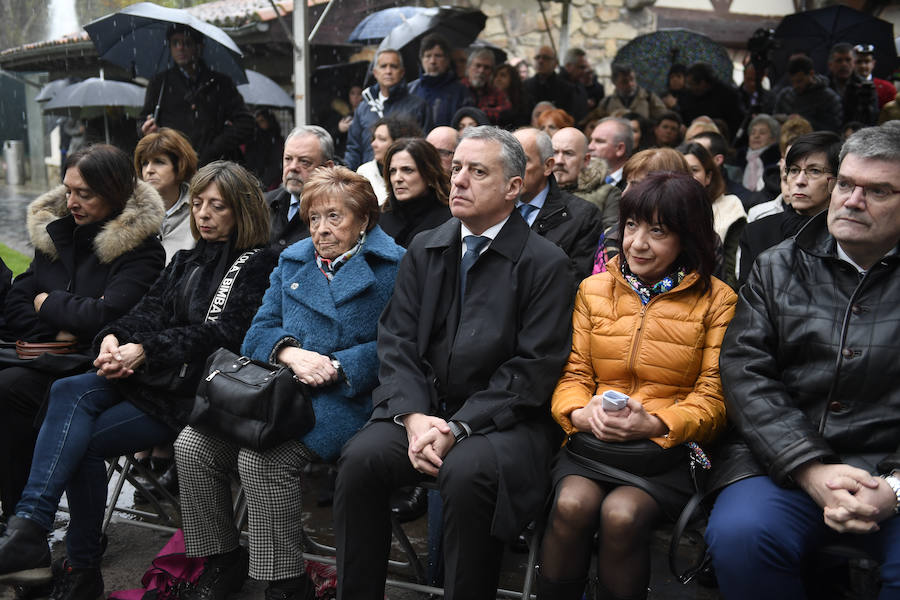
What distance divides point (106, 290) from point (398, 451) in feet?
6.06

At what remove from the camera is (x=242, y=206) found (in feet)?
12.9

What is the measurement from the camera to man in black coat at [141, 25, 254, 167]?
6.56m

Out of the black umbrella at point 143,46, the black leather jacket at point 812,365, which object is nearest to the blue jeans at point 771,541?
the black leather jacket at point 812,365

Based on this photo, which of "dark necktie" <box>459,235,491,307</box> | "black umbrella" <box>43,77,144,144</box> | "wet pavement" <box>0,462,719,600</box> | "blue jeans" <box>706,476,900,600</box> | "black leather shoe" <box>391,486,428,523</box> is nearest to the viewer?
"blue jeans" <box>706,476,900,600</box>

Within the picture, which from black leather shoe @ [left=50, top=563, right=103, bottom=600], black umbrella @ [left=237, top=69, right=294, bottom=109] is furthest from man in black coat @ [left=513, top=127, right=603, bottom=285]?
black umbrella @ [left=237, top=69, right=294, bottom=109]

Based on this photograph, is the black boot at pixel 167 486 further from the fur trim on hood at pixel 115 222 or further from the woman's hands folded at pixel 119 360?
the fur trim on hood at pixel 115 222

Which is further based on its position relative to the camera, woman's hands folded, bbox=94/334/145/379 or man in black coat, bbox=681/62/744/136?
man in black coat, bbox=681/62/744/136

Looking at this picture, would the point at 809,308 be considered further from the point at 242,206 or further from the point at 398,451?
the point at 242,206

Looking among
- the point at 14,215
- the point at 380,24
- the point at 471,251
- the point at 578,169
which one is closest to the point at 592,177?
the point at 578,169

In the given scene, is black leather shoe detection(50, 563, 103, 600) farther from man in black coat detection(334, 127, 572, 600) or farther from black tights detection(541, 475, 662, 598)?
black tights detection(541, 475, 662, 598)

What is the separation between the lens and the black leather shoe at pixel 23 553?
328 centimetres

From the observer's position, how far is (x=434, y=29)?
348 inches

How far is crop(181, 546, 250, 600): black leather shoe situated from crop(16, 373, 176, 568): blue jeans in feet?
1.57

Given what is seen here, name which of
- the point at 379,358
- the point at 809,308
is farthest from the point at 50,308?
the point at 809,308
